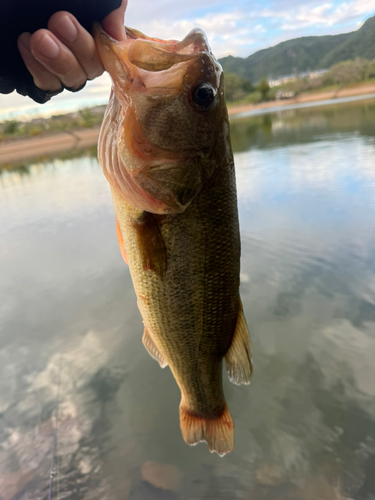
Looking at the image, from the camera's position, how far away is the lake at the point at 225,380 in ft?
6.33

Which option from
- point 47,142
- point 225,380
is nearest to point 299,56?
point 47,142

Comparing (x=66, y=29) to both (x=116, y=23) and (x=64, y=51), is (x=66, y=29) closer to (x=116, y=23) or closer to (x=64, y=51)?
(x=64, y=51)

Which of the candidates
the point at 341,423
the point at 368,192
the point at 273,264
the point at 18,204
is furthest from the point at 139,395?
the point at 18,204

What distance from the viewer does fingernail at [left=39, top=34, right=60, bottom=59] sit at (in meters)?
0.86

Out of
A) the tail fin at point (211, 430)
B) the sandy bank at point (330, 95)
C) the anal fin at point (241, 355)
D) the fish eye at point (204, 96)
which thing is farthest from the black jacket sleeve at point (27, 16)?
the sandy bank at point (330, 95)

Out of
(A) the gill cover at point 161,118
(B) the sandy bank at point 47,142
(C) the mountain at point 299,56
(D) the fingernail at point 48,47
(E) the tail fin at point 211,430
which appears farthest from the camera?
(C) the mountain at point 299,56

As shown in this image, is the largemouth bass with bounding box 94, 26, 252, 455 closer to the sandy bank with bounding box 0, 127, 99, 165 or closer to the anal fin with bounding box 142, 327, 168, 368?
the anal fin with bounding box 142, 327, 168, 368

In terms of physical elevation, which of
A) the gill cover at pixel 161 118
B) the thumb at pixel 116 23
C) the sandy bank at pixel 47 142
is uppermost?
the sandy bank at pixel 47 142

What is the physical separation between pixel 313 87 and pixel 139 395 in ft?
210

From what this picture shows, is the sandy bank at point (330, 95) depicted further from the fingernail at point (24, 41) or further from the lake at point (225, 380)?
the fingernail at point (24, 41)

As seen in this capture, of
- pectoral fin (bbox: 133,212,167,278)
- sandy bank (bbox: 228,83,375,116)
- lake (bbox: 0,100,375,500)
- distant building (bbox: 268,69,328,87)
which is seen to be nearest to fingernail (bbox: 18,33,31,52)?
pectoral fin (bbox: 133,212,167,278)

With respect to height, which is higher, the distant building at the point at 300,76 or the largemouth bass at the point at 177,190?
the distant building at the point at 300,76

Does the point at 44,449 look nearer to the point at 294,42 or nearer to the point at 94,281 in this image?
the point at 94,281

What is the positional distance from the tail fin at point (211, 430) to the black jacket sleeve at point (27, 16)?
173 centimetres
